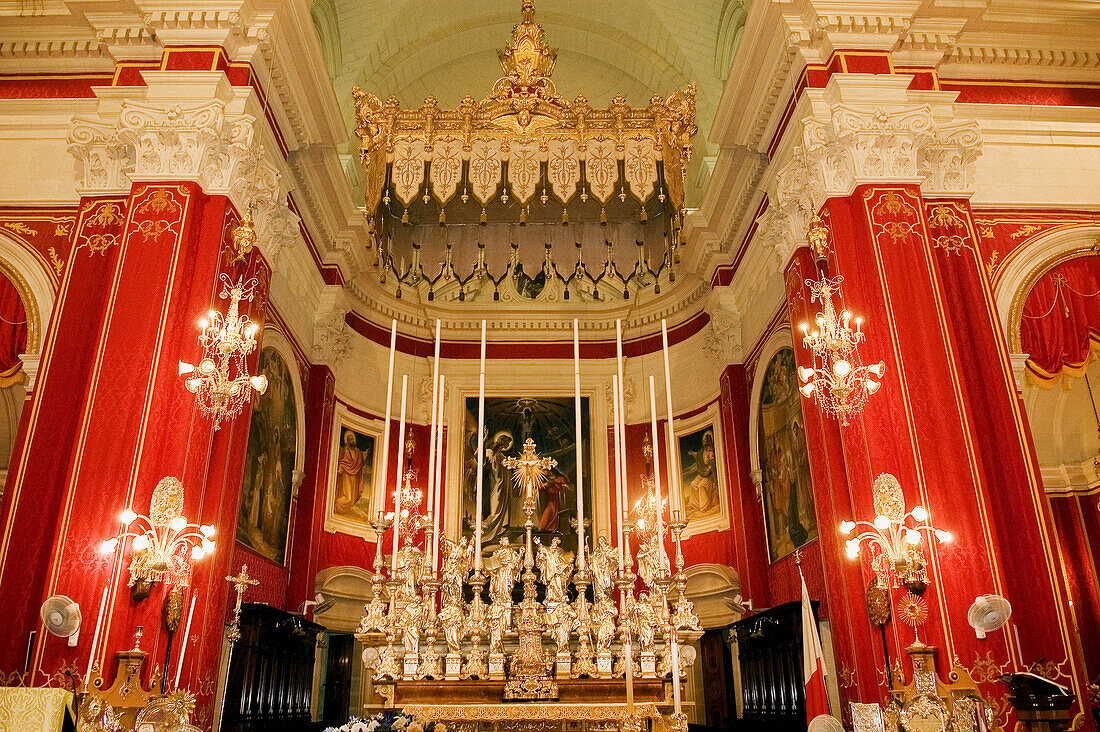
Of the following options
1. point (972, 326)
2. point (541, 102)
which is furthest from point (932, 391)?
point (541, 102)

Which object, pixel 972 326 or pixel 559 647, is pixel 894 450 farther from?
pixel 559 647

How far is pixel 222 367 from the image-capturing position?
663 cm

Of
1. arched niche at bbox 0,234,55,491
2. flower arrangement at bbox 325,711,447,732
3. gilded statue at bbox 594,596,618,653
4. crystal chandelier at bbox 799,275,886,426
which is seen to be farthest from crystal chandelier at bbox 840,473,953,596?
arched niche at bbox 0,234,55,491

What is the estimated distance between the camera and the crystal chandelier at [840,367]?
21.5 ft

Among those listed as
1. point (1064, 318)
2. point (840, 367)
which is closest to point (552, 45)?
point (1064, 318)


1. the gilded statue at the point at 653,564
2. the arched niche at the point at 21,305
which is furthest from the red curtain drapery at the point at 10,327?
the gilded statue at the point at 653,564

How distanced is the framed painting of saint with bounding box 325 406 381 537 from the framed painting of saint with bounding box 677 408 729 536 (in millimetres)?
4721

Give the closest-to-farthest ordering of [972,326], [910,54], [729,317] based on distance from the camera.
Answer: [972,326] → [910,54] → [729,317]

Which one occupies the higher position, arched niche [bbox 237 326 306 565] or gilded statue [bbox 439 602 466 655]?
arched niche [bbox 237 326 306 565]

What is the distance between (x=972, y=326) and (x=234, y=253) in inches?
266

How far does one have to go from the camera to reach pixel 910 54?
8.10 meters

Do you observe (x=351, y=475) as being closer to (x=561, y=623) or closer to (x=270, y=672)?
(x=270, y=672)

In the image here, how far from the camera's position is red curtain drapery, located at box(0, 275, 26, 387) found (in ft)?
25.8

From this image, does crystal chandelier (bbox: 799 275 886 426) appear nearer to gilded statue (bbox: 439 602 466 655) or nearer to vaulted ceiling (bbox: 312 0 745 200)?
gilded statue (bbox: 439 602 466 655)
